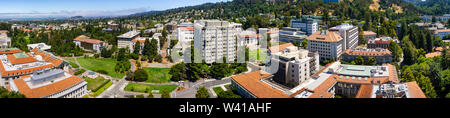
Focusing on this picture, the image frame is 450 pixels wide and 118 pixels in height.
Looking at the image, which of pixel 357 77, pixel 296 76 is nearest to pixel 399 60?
pixel 357 77

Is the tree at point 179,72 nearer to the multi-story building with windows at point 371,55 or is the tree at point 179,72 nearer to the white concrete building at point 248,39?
the white concrete building at point 248,39

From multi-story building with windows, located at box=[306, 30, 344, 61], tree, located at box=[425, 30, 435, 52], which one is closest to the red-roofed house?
multi-story building with windows, located at box=[306, 30, 344, 61]

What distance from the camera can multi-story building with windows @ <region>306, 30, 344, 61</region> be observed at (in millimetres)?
17594

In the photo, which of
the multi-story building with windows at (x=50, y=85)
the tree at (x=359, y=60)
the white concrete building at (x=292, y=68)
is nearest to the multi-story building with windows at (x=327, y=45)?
the tree at (x=359, y=60)

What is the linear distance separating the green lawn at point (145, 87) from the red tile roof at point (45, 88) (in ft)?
7.22

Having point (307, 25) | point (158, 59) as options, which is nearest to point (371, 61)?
point (307, 25)

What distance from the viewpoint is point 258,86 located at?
11180 mm

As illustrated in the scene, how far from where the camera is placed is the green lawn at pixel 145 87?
13.0 metres

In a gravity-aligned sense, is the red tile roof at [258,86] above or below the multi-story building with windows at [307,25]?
below

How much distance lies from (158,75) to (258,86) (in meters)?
6.38

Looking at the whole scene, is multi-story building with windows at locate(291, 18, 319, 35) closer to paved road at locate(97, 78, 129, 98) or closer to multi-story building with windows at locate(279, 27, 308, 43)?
multi-story building with windows at locate(279, 27, 308, 43)

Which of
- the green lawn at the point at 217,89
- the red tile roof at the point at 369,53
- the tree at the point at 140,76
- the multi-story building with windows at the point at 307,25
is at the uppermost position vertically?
A: the multi-story building with windows at the point at 307,25

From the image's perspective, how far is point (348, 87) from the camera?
11766mm

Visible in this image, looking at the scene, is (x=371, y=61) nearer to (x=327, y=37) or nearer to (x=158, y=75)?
(x=327, y=37)
